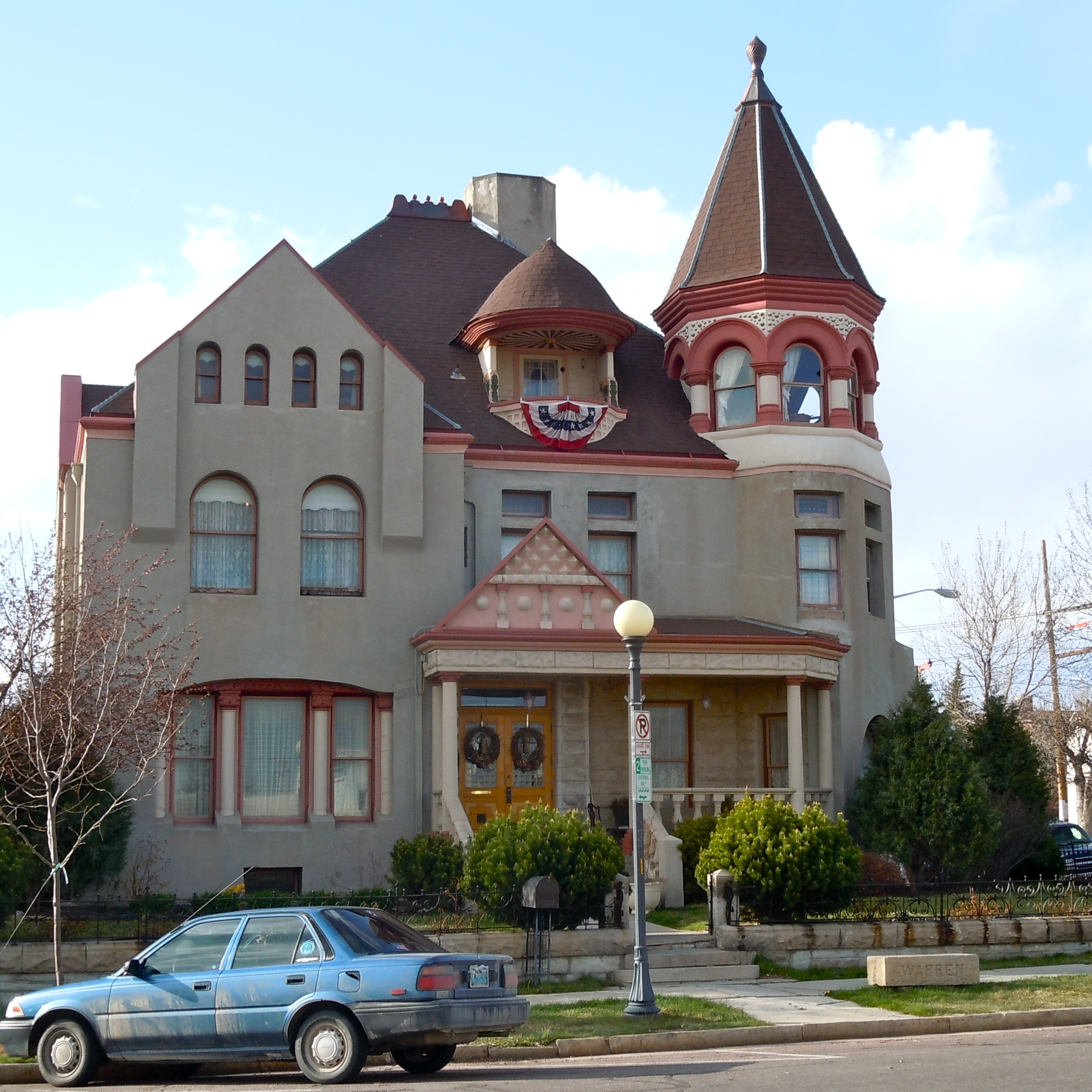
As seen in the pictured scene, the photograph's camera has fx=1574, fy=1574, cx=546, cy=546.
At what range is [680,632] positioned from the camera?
86.5 ft

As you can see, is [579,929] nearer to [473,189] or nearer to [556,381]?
[556,381]

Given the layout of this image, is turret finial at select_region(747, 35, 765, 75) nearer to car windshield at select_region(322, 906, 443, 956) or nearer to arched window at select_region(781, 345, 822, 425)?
arched window at select_region(781, 345, 822, 425)

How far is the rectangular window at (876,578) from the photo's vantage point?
98.1 feet

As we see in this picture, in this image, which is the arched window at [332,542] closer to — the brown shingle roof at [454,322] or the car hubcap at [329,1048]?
the brown shingle roof at [454,322]

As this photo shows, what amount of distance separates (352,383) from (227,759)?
6.68 meters

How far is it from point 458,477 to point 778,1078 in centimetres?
1633

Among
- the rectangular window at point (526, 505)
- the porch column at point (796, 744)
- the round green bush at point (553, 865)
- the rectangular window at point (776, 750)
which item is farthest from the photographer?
the rectangular window at point (526, 505)

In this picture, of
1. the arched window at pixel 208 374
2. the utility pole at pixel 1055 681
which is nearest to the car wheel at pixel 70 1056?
the arched window at pixel 208 374

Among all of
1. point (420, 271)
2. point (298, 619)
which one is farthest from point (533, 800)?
point (420, 271)

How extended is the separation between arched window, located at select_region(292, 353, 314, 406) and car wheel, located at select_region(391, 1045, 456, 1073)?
15039 millimetres

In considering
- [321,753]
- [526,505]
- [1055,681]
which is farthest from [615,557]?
[1055,681]

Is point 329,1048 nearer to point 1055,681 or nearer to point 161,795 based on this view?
point 161,795

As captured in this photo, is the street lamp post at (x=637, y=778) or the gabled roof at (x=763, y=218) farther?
the gabled roof at (x=763, y=218)

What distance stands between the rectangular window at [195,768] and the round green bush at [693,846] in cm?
759
